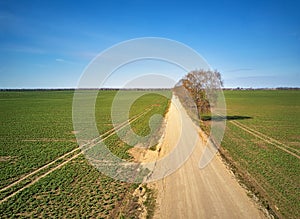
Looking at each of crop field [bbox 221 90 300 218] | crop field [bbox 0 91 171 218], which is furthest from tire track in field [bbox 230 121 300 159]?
crop field [bbox 0 91 171 218]

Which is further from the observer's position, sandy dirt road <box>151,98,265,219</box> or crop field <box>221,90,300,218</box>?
crop field <box>221,90,300,218</box>

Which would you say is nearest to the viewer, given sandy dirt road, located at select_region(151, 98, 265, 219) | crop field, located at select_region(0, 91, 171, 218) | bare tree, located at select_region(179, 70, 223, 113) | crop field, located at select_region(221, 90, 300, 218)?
sandy dirt road, located at select_region(151, 98, 265, 219)

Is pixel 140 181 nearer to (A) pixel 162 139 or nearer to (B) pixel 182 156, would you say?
(B) pixel 182 156

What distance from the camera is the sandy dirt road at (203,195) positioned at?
10133 mm

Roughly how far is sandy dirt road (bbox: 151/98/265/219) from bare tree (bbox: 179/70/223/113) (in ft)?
60.4

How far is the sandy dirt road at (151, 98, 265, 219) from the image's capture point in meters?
10.1

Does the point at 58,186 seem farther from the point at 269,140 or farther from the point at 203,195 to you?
the point at 269,140

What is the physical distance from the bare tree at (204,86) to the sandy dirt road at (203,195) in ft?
60.4

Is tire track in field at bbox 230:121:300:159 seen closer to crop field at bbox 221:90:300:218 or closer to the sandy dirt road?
crop field at bbox 221:90:300:218

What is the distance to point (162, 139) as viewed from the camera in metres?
24.3

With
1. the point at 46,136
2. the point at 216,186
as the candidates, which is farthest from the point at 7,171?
the point at 216,186

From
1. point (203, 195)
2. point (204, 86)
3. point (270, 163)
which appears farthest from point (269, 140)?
point (203, 195)

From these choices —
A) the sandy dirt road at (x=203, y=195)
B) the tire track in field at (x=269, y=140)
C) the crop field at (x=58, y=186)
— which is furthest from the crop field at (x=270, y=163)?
the crop field at (x=58, y=186)

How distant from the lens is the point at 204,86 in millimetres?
34156
